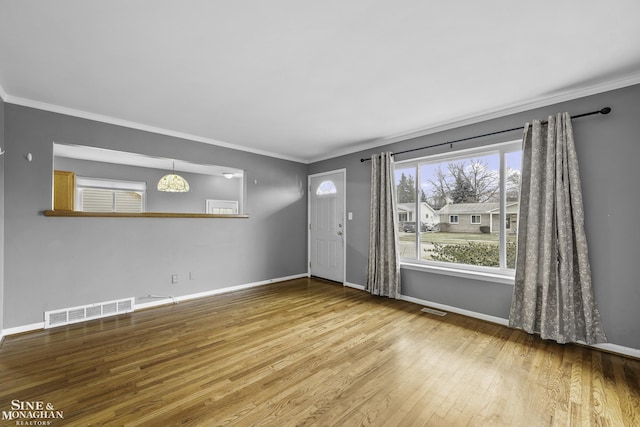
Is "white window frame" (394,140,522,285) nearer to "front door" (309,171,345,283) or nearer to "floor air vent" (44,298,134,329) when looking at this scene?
"front door" (309,171,345,283)

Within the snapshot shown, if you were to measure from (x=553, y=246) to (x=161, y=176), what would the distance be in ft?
23.0

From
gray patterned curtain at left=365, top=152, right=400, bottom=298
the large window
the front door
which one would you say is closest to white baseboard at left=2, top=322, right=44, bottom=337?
the front door

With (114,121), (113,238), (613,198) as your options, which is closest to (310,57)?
(114,121)

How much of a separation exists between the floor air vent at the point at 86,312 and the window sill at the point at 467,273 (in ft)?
12.7

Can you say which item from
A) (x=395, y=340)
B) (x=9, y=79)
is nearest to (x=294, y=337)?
(x=395, y=340)

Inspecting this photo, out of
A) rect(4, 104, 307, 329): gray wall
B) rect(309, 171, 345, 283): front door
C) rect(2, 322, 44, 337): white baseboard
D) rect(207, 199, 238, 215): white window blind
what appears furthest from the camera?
rect(207, 199, 238, 215): white window blind

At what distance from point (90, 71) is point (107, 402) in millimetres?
2628

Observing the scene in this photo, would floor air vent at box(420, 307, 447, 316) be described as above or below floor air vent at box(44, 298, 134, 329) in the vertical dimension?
below

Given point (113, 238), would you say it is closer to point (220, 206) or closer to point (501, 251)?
point (220, 206)

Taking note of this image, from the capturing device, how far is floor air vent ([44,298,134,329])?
3.02 m

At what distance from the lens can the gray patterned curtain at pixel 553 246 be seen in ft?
8.34

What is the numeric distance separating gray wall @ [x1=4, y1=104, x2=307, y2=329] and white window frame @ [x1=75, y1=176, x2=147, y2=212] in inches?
106

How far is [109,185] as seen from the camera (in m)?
5.54

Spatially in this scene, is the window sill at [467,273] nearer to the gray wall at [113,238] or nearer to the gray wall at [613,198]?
the gray wall at [613,198]
